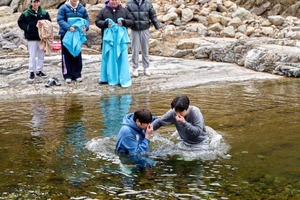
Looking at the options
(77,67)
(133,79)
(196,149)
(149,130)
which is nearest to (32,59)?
(77,67)

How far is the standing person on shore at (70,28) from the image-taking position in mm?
10547

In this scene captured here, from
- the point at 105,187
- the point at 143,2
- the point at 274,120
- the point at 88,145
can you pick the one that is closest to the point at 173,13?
the point at 143,2

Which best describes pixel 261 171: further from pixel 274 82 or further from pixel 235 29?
pixel 235 29

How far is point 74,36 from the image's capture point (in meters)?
10.6

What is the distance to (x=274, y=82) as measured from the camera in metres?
11.2

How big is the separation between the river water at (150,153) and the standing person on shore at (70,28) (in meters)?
1.20

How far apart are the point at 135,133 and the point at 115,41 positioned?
4.77 m

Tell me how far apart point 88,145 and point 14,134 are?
1.22 meters

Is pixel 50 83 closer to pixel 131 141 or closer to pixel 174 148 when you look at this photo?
pixel 174 148

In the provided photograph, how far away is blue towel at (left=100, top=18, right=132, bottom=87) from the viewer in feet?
35.3

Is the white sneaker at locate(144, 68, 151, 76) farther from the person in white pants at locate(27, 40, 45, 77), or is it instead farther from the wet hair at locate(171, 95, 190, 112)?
the wet hair at locate(171, 95, 190, 112)

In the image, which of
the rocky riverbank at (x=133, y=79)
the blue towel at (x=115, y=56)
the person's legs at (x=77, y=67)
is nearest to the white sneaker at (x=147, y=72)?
the rocky riverbank at (x=133, y=79)

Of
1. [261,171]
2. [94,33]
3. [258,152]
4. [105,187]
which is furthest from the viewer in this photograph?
[94,33]

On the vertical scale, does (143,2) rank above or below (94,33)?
above
